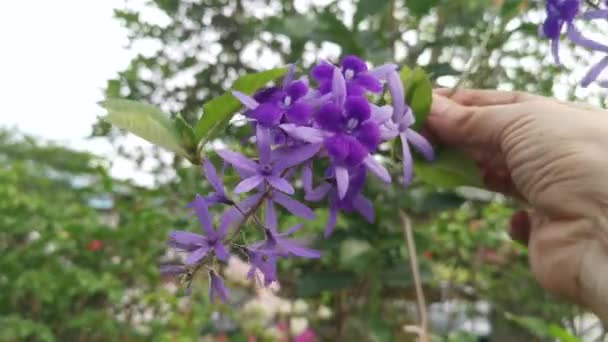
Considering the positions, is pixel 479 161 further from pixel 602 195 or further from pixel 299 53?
pixel 299 53

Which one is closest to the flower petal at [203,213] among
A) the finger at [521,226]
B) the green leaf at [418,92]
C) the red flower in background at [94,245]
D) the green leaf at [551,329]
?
the green leaf at [418,92]

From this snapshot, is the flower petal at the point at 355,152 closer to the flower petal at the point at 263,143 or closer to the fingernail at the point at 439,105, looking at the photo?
the flower petal at the point at 263,143

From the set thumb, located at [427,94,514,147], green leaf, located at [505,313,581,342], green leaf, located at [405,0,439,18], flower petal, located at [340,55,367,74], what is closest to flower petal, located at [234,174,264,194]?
flower petal, located at [340,55,367,74]

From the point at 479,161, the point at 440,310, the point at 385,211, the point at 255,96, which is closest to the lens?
the point at 255,96

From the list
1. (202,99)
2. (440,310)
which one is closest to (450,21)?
(202,99)

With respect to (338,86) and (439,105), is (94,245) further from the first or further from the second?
(338,86)

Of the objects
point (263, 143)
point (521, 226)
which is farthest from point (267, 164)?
point (521, 226)
